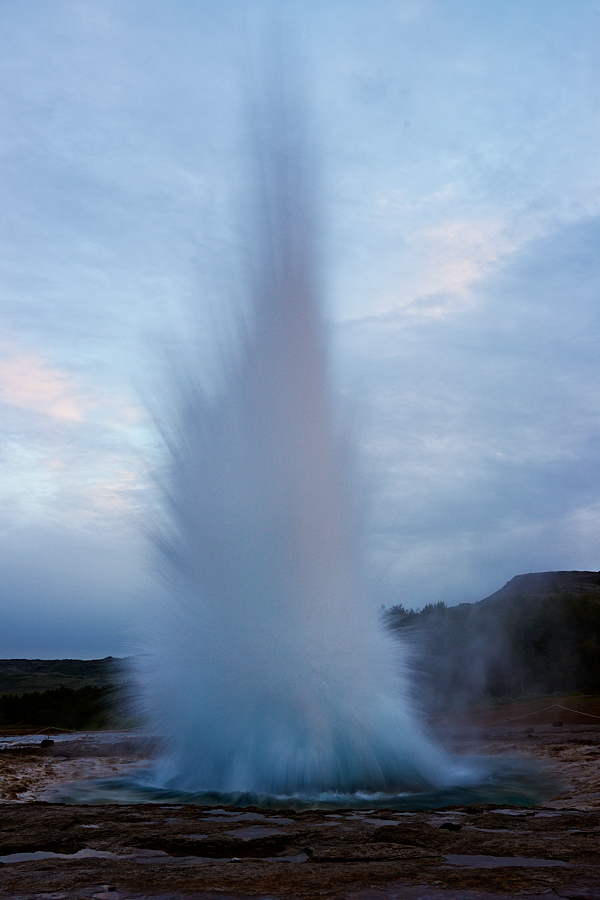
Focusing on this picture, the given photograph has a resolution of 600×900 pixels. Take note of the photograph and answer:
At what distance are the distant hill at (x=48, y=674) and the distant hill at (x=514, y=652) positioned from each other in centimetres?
3469

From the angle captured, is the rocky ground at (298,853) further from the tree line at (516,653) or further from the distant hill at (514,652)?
the tree line at (516,653)

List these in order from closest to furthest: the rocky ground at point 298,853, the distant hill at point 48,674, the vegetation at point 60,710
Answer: the rocky ground at point 298,853 → the vegetation at point 60,710 → the distant hill at point 48,674

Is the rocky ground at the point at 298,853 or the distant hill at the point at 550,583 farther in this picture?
the distant hill at the point at 550,583

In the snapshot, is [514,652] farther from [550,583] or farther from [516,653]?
[550,583]

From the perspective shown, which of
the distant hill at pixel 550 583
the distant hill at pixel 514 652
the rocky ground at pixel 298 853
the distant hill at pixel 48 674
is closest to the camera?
the rocky ground at pixel 298 853

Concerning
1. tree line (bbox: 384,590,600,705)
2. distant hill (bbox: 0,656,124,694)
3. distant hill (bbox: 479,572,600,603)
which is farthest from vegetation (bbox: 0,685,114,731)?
distant hill (bbox: 479,572,600,603)

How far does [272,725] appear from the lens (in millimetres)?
10102

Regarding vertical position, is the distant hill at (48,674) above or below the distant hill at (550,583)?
below

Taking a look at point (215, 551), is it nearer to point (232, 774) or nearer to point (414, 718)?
point (232, 774)

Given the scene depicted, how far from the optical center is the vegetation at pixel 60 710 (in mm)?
30703

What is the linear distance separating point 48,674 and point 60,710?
61312mm

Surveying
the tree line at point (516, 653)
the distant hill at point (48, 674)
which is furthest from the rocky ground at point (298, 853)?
the distant hill at point (48, 674)

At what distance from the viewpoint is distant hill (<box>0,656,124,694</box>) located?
69.8 metres

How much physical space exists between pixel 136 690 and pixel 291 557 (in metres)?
4.41
